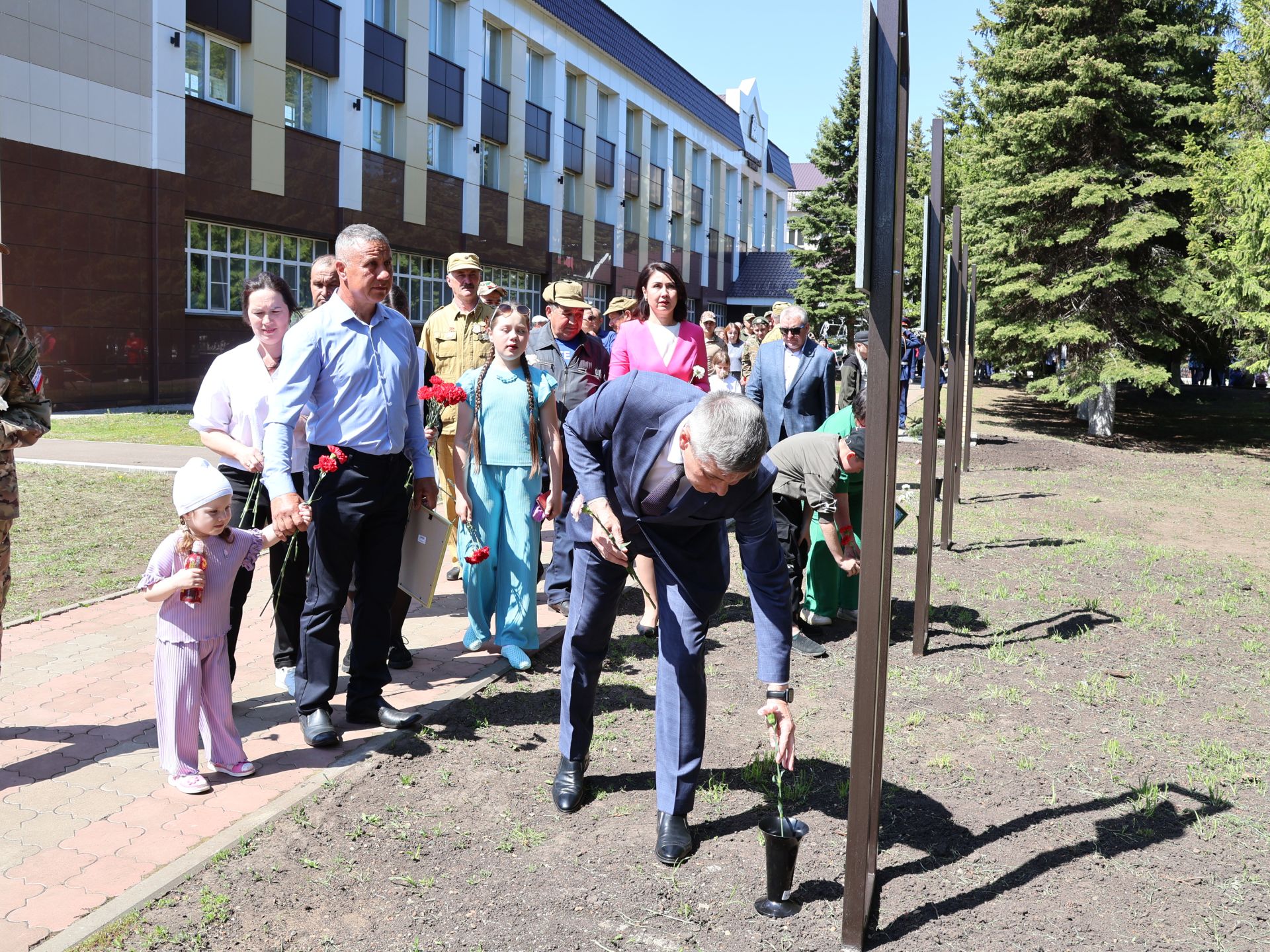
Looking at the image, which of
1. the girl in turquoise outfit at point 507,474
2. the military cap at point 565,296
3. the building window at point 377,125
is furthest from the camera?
the building window at point 377,125

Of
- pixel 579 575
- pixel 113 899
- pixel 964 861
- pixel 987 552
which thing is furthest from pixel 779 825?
pixel 987 552

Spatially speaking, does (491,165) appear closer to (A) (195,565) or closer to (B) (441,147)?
(B) (441,147)

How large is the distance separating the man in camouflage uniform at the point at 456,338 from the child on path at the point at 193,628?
323 cm

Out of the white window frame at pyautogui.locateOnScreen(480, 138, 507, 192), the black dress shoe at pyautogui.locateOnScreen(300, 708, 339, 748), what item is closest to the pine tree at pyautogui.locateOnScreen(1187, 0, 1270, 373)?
the black dress shoe at pyautogui.locateOnScreen(300, 708, 339, 748)

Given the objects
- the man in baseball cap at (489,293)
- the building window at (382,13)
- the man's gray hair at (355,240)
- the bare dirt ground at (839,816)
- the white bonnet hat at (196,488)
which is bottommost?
the bare dirt ground at (839,816)

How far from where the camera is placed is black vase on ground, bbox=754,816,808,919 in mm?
3311

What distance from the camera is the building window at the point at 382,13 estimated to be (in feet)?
85.3

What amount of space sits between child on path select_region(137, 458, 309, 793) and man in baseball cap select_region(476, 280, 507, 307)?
3.59 m

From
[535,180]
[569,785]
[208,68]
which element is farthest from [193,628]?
[535,180]

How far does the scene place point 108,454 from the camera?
45.3ft

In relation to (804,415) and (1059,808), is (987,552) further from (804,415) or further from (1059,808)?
(1059,808)

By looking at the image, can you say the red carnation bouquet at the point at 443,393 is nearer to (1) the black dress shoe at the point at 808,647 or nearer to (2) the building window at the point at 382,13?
(1) the black dress shoe at the point at 808,647

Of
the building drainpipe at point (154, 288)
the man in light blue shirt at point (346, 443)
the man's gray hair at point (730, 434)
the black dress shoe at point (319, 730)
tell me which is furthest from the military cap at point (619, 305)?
the building drainpipe at point (154, 288)

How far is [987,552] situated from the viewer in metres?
9.90
